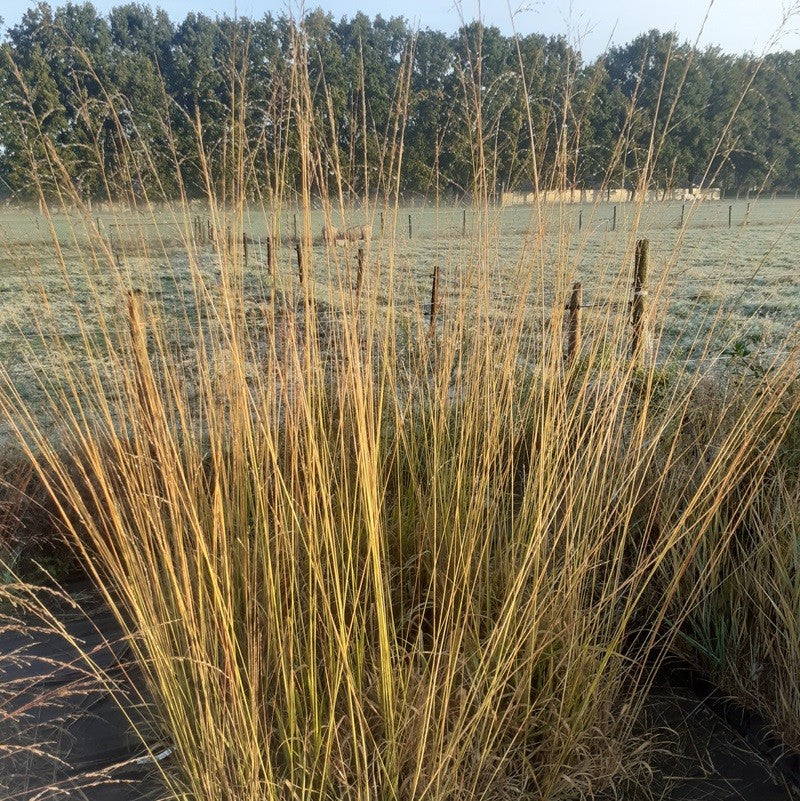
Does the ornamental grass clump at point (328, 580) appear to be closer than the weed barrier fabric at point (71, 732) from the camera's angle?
Yes

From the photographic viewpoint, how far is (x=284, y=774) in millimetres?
1206

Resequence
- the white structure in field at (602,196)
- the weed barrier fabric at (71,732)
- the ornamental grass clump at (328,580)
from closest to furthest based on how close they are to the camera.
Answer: the ornamental grass clump at (328,580), the weed barrier fabric at (71,732), the white structure in field at (602,196)

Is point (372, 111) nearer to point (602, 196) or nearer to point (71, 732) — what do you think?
point (602, 196)

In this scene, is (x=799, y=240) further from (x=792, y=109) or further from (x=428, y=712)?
(x=428, y=712)

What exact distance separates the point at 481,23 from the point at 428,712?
1529mm

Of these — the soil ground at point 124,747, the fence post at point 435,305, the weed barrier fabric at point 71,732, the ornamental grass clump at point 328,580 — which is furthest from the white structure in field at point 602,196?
the weed barrier fabric at point 71,732

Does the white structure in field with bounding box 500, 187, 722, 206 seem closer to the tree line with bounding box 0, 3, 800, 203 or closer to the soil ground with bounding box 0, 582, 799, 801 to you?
the tree line with bounding box 0, 3, 800, 203

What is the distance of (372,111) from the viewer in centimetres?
319

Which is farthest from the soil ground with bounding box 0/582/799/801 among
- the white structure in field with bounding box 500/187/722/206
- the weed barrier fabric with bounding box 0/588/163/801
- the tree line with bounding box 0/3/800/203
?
the white structure in field with bounding box 500/187/722/206

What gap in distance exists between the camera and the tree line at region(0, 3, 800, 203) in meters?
1.44

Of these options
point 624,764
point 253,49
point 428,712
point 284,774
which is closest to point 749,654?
point 624,764

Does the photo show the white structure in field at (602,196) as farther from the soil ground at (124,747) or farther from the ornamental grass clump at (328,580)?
the soil ground at (124,747)

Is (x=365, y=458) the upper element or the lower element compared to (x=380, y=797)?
upper

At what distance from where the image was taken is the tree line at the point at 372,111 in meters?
1.44
